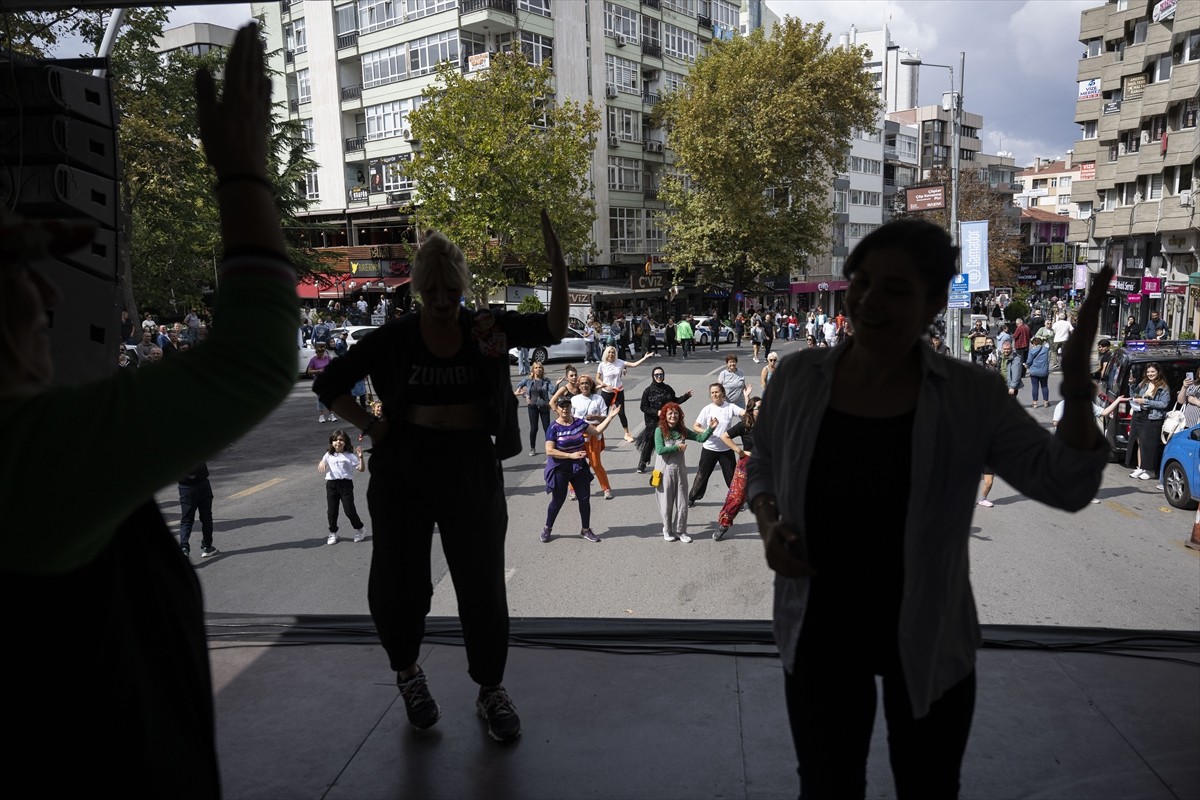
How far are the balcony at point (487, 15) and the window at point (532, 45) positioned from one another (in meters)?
0.65

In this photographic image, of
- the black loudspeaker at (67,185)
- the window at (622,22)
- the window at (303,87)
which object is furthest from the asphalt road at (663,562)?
the window at (303,87)

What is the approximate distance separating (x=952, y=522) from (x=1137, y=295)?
3691 cm

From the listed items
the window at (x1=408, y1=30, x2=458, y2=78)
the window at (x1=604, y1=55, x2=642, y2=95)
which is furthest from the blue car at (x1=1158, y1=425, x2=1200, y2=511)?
the window at (x1=604, y1=55, x2=642, y2=95)

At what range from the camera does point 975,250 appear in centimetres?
1830

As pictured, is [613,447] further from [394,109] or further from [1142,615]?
[394,109]

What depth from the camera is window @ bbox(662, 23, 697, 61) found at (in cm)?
5000

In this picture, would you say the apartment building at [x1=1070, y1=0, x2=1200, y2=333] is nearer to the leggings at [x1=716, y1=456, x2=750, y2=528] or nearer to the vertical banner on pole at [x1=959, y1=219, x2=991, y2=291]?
the vertical banner on pole at [x1=959, y1=219, x2=991, y2=291]

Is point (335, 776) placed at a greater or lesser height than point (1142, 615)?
greater

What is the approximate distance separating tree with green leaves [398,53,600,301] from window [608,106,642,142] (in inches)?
604

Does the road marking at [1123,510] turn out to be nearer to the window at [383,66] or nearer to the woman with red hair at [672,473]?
the woman with red hair at [672,473]

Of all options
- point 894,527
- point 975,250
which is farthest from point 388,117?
point 894,527

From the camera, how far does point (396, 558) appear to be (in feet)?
10.5

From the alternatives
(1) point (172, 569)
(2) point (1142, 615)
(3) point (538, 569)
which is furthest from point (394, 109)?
(1) point (172, 569)

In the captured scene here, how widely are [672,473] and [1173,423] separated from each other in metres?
7.42
